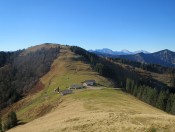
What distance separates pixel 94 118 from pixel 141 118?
28.9 ft

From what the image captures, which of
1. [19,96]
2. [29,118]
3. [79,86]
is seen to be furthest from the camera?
[19,96]

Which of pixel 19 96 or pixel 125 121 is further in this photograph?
→ pixel 19 96

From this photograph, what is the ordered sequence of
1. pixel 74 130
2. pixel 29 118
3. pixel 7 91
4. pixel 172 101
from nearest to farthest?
pixel 74 130 < pixel 29 118 < pixel 172 101 < pixel 7 91

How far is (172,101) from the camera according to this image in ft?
381

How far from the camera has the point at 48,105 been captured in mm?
101812

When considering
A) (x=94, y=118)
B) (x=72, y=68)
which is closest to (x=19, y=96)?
(x=72, y=68)

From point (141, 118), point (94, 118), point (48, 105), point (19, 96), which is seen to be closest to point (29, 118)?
point (48, 105)

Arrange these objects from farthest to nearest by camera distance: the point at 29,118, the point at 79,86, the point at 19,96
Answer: the point at 19,96 → the point at 79,86 → the point at 29,118

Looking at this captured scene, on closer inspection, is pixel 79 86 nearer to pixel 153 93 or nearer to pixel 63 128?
pixel 153 93

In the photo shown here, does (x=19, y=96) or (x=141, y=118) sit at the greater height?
(x=141, y=118)

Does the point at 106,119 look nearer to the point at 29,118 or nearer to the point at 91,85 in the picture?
the point at 29,118

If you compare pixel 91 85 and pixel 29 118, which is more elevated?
pixel 91 85

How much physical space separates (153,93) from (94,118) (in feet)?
273

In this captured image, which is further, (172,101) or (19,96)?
(19,96)
